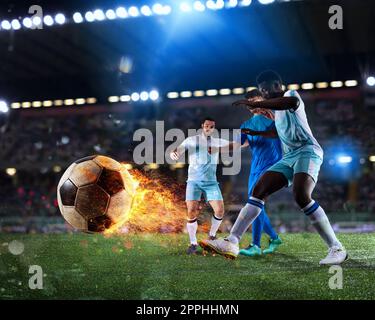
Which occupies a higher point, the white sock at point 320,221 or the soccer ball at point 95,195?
the soccer ball at point 95,195

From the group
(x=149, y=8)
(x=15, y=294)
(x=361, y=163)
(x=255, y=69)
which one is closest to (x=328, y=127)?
(x=361, y=163)

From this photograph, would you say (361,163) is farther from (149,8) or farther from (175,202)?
(175,202)

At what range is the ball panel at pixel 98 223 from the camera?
4.96m

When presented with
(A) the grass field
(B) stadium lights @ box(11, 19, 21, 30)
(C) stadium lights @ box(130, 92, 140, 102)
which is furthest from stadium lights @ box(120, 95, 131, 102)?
(A) the grass field

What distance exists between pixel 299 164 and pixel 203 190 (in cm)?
125

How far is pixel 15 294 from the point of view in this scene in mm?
4816

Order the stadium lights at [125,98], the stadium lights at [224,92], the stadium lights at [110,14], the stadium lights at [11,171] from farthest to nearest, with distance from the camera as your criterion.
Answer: the stadium lights at [11,171] < the stadium lights at [125,98] < the stadium lights at [224,92] < the stadium lights at [110,14]

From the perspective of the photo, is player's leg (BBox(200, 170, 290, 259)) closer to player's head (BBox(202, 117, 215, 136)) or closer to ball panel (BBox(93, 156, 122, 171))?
player's head (BBox(202, 117, 215, 136))

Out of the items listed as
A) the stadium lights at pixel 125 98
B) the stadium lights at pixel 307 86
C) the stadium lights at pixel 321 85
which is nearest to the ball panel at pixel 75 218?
the stadium lights at pixel 307 86

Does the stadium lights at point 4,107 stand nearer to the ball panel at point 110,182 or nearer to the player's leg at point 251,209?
the ball panel at point 110,182

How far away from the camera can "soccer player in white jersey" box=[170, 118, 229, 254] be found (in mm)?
5281

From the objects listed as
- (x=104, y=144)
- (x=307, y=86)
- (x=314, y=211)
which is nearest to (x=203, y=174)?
(x=314, y=211)

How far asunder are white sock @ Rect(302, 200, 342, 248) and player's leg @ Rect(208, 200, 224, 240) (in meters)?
A: 1.14

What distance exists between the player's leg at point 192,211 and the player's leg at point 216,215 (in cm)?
17
